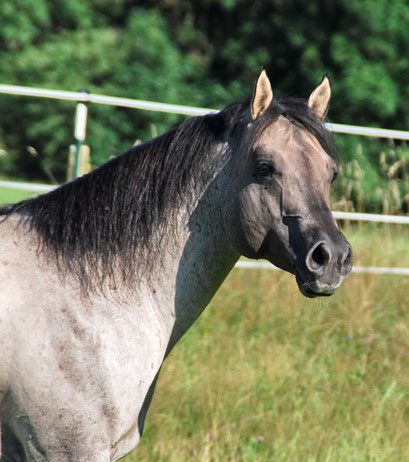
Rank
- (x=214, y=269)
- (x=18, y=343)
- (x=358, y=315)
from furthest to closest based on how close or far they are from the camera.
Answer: (x=358, y=315) → (x=214, y=269) → (x=18, y=343)

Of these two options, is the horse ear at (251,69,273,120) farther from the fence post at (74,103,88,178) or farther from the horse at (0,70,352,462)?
the fence post at (74,103,88,178)

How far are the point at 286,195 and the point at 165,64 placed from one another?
1466 cm

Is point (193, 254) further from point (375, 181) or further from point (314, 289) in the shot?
point (375, 181)

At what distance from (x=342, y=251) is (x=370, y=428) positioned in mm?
1804

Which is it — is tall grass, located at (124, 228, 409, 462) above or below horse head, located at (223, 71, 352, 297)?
below

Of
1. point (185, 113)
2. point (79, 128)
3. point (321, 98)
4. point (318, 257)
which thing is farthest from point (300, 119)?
point (185, 113)

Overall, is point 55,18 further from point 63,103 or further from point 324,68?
point 324,68

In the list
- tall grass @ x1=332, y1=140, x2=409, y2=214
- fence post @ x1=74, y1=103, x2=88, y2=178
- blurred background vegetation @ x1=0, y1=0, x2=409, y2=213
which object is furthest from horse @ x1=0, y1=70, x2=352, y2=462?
blurred background vegetation @ x1=0, y1=0, x2=409, y2=213

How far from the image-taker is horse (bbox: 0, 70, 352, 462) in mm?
2381

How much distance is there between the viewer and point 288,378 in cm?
425

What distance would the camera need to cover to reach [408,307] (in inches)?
199

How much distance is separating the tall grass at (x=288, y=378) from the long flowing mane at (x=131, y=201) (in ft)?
4.51

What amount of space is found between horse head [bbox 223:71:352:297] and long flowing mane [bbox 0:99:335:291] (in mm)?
28

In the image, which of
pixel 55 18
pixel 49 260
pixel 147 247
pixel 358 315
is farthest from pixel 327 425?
pixel 55 18
